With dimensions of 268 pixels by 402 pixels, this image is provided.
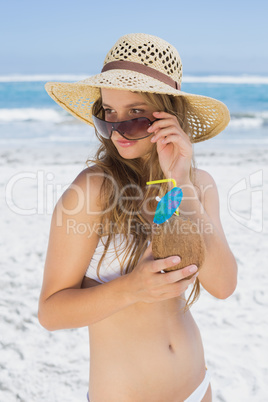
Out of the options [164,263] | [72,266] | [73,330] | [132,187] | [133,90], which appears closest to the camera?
[164,263]

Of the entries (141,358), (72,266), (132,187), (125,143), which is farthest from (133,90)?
(141,358)

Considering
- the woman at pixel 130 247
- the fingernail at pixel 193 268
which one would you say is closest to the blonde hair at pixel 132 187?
the woman at pixel 130 247

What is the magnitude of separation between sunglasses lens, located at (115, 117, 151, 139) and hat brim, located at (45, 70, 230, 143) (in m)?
0.13

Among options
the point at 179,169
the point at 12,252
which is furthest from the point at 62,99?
the point at 12,252

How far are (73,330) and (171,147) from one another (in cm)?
263

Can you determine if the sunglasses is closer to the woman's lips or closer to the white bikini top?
the woman's lips

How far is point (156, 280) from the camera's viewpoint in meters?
1.32

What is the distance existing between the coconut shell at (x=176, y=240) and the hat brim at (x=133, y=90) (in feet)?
1.95

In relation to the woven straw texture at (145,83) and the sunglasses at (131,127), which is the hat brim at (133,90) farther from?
the sunglasses at (131,127)

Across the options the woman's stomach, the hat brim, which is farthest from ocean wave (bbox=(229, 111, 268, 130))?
the woman's stomach

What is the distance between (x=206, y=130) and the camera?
226cm

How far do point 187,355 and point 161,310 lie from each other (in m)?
0.21

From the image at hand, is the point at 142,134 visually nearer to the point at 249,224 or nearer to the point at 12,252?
the point at 12,252

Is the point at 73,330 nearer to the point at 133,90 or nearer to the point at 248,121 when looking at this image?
the point at 133,90
